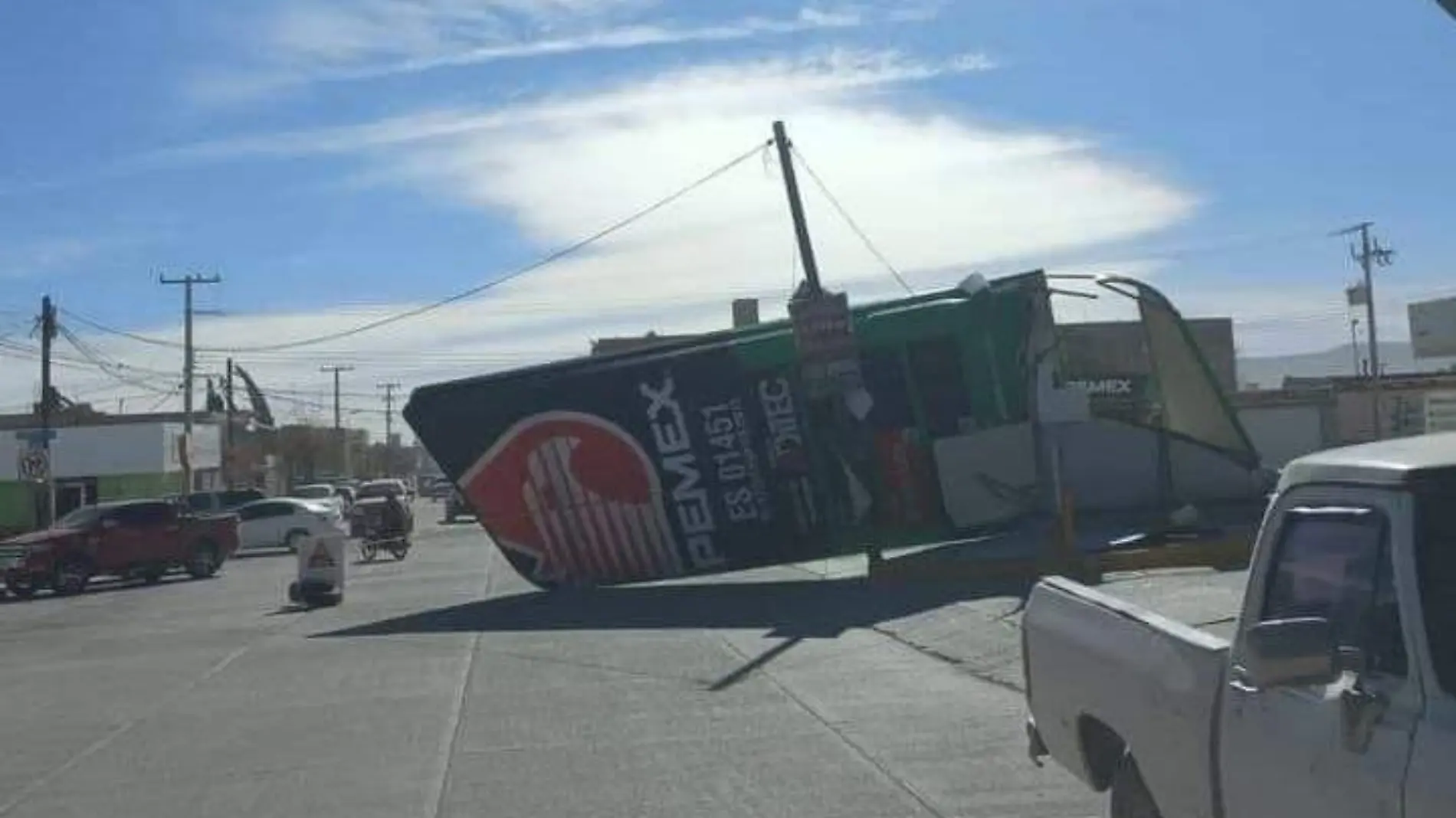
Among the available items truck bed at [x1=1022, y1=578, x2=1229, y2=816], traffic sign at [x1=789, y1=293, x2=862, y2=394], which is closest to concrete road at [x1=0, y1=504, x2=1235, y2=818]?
truck bed at [x1=1022, y1=578, x2=1229, y2=816]

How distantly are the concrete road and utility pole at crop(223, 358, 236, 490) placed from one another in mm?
63930

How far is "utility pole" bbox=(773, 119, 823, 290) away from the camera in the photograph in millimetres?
22641

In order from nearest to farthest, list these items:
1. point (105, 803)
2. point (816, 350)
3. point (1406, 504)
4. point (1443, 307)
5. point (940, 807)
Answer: point (1406, 504)
point (940, 807)
point (105, 803)
point (816, 350)
point (1443, 307)

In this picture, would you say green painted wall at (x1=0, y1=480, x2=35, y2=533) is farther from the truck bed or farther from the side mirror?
the side mirror

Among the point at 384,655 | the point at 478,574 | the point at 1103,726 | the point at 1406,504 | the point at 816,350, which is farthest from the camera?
the point at 478,574

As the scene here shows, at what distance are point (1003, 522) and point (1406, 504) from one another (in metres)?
20.5

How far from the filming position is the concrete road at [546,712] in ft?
32.5

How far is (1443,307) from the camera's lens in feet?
180

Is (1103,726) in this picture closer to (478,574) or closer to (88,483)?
(478,574)

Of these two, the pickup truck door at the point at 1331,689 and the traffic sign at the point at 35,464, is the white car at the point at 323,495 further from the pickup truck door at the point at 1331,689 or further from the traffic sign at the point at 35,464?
the pickup truck door at the point at 1331,689

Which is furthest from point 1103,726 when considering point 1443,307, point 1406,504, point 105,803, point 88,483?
point 88,483

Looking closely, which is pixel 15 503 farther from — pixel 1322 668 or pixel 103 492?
pixel 1322 668

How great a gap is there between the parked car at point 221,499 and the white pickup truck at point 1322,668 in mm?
48887

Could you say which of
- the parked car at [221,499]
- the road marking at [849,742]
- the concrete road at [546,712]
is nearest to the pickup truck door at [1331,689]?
the concrete road at [546,712]
